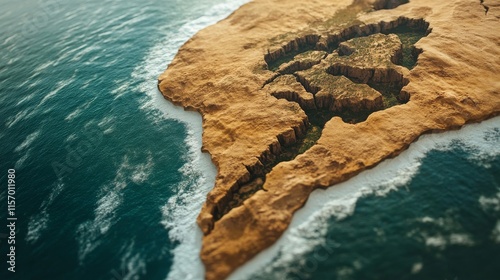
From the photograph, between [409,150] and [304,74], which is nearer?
[409,150]

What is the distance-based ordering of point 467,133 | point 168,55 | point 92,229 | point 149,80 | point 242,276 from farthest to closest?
point 168,55
point 149,80
point 467,133
point 92,229
point 242,276

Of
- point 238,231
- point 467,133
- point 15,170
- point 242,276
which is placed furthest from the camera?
point 15,170

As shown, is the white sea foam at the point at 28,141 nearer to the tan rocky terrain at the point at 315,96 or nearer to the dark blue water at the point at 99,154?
the dark blue water at the point at 99,154

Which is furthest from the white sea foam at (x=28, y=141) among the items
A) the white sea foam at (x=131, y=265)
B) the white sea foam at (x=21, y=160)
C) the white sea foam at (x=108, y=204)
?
the white sea foam at (x=131, y=265)

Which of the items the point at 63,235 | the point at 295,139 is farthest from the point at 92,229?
the point at 295,139

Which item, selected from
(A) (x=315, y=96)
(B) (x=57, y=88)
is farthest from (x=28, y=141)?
(A) (x=315, y=96)

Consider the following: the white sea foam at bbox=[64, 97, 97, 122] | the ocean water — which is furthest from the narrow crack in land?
the white sea foam at bbox=[64, 97, 97, 122]

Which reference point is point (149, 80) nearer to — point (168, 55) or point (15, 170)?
point (168, 55)
